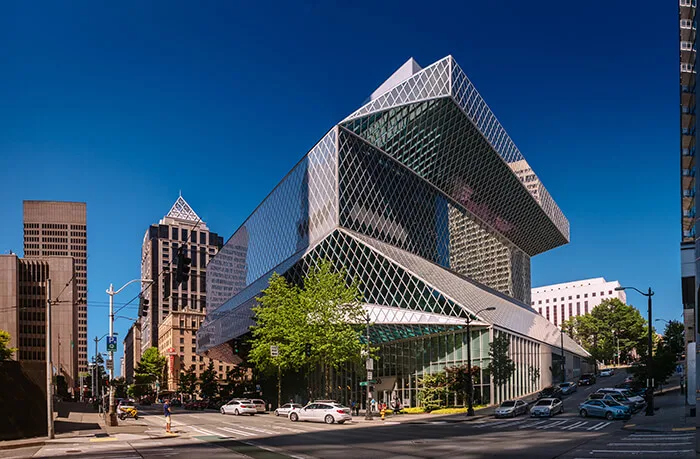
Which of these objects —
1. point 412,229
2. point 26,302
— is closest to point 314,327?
point 412,229

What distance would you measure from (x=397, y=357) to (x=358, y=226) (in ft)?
49.6

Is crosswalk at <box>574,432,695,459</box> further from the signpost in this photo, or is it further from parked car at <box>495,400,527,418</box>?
the signpost

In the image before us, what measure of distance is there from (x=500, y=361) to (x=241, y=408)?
26197 millimetres

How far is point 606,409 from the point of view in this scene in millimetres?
46625

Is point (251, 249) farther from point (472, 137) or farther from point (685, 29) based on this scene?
point (685, 29)

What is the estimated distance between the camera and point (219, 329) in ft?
361

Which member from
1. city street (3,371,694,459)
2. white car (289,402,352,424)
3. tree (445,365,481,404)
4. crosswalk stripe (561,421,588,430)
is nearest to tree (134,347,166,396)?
tree (445,365,481,404)

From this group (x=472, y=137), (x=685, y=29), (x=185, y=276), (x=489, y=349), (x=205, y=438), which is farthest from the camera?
(x=472, y=137)

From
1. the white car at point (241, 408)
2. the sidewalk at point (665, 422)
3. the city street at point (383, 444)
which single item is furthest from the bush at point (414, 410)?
the city street at point (383, 444)

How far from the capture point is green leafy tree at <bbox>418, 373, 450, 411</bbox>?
6386 cm

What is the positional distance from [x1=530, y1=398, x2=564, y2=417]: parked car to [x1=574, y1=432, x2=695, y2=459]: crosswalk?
62.8 feet

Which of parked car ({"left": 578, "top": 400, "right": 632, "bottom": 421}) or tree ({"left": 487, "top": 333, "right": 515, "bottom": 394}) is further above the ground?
tree ({"left": 487, "top": 333, "right": 515, "bottom": 394})

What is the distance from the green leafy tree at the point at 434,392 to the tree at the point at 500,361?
4642 mm

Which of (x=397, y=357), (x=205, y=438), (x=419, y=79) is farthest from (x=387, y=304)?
(x=205, y=438)
